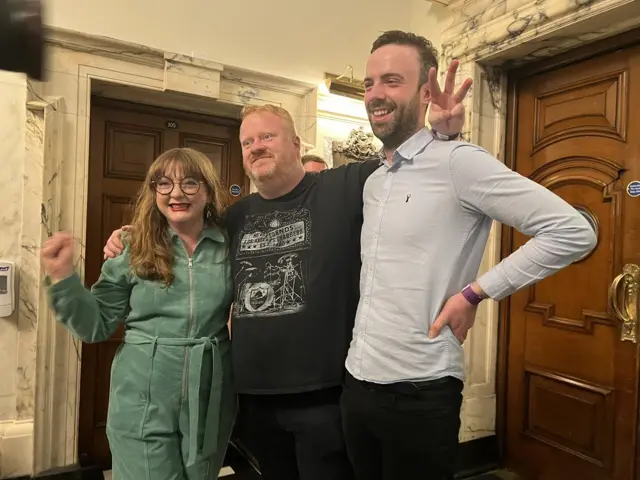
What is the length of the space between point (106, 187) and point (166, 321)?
1.55m

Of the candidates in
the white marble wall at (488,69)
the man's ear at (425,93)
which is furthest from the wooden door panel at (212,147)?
the man's ear at (425,93)

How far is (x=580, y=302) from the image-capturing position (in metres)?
2.20

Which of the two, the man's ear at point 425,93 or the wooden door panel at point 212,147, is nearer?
the man's ear at point 425,93

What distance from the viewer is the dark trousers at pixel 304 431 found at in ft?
4.21

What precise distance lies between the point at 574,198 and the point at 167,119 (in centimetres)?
218

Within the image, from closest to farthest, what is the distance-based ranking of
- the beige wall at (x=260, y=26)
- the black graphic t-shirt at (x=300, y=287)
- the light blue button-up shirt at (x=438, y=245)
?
the light blue button-up shirt at (x=438, y=245) → the black graphic t-shirt at (x=300, y=287) → the beige wall at (x=260, y=26)

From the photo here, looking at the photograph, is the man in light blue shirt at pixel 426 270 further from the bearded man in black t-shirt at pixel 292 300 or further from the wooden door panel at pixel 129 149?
the wooden door panel at pixel 129 149

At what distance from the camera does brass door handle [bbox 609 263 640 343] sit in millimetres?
1977

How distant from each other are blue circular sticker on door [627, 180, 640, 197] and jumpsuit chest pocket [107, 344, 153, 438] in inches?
76.3

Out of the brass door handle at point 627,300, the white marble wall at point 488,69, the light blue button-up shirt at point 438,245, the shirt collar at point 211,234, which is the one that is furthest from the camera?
the white marble wall at point 488,69

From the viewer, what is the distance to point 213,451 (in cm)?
140

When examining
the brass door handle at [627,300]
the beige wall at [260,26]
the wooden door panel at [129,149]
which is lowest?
the brass door handle at [627,300]

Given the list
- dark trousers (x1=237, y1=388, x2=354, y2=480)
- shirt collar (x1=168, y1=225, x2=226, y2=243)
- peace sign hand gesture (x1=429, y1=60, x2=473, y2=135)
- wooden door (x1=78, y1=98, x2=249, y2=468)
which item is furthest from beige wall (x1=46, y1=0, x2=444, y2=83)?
dark trousers (x1=237, y1=388, x2=354, y2=480)

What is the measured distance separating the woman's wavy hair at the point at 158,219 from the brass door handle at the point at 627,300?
1649mm
